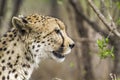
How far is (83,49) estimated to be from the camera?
11.6 m

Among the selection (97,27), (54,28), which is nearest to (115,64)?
(97,27)

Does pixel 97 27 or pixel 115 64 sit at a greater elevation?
pixel 97 27

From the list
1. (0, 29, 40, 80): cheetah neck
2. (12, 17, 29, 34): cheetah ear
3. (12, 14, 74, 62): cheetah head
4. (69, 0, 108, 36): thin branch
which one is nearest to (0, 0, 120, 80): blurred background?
(69, 0, 108, 36): thin branch

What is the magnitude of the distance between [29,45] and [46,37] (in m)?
0.30

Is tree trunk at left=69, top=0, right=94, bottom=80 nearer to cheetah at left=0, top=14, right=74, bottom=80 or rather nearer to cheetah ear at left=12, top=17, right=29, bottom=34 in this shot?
cheetah at left=0, top=14, right=74, bottom=80

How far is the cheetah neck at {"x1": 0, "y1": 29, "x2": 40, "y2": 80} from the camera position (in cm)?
714

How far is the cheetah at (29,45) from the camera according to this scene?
7.14 m

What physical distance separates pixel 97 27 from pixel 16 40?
382 cm

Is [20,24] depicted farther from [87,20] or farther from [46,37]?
[87,20]

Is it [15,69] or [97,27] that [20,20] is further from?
[97,27]

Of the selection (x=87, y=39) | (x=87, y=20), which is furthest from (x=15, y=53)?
(x=87, y=39)

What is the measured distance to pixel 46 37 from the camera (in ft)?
24.2

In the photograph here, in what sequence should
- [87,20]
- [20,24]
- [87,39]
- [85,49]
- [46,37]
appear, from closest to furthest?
1. [20,24]
2. [46,37]
3. [87,20]
4. [87,39]
5. [85,49]

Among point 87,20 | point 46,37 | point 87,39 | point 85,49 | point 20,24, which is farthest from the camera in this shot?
point 85,49
